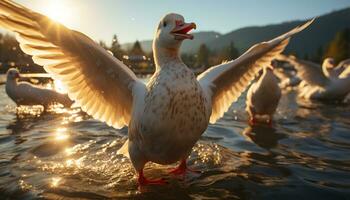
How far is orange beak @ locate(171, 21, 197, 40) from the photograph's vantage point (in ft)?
13.3

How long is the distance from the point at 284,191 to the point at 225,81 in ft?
7.28

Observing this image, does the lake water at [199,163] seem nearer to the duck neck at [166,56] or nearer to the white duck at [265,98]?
the white duck at [265,98]

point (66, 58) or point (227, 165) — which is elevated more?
point (66, 58)

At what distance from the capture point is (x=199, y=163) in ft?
18.9

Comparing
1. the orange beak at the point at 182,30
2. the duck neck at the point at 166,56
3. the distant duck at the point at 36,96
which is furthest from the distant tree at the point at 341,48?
the orange beak at the point at 182,30

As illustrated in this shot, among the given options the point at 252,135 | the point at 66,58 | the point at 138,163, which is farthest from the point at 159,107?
the point at 252,135

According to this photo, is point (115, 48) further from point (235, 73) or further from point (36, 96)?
point (235, 73)

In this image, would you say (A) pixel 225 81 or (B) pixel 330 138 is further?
(B) pixel 330 138

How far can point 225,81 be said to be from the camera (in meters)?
6.11

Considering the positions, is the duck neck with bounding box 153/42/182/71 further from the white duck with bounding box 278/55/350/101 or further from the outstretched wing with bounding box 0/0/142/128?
the white duck with bounding box 278/55/350/101

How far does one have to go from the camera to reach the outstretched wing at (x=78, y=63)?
410cm

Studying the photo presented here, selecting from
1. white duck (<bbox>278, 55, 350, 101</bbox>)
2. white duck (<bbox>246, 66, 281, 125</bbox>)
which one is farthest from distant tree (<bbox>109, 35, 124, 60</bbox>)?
white duck (<bbox>278, 55, 350, 101</bbox>)

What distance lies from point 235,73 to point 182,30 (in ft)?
7.48

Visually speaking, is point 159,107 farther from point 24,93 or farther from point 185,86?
point 24,93
